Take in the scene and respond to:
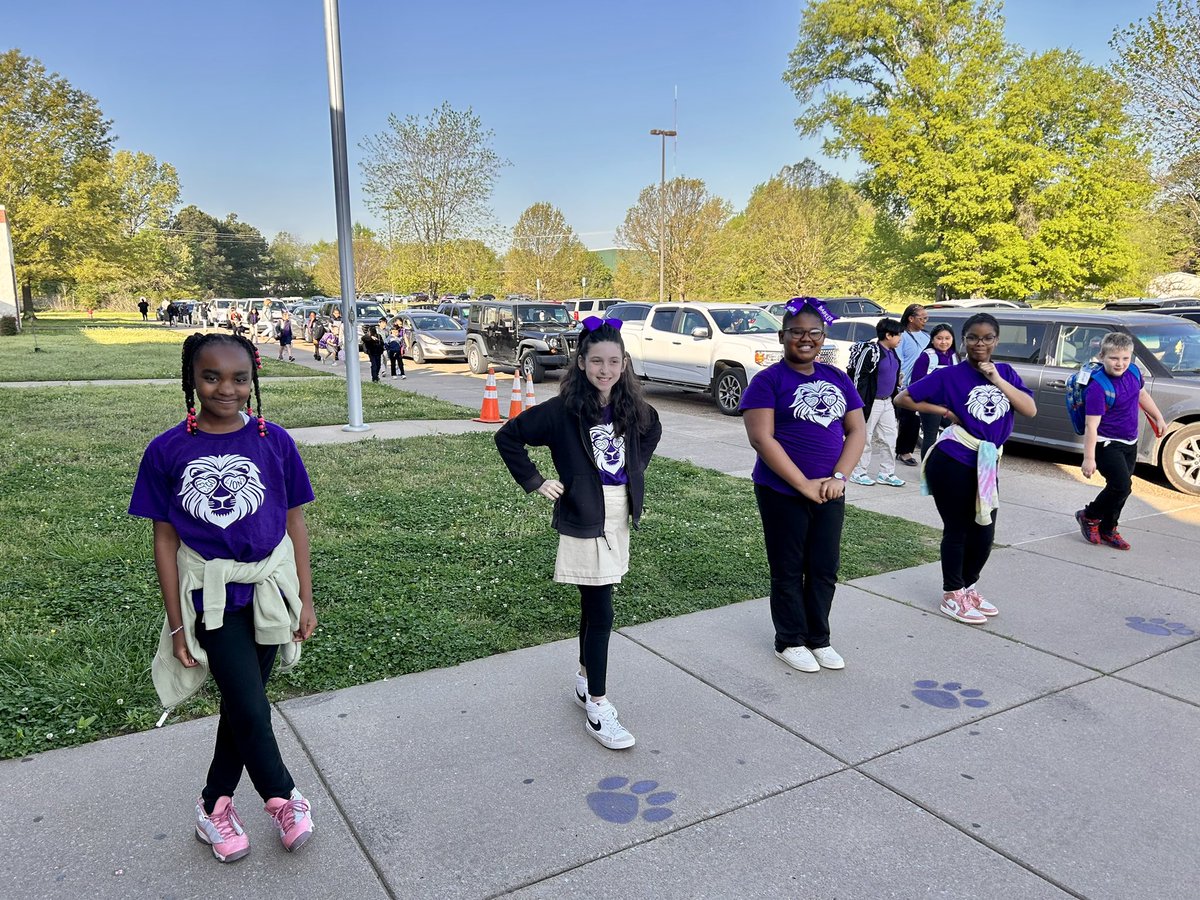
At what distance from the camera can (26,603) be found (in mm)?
4367

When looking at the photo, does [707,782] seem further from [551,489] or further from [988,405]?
[988,405]

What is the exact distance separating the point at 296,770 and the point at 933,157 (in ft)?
105

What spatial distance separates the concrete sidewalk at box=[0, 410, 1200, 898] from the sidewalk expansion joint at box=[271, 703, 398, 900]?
0.01 m

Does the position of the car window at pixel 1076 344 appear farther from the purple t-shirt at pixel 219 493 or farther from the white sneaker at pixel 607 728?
the purple t-shirt at pixel 219 493

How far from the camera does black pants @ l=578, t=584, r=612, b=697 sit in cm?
326

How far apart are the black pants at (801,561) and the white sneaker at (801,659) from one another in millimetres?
31

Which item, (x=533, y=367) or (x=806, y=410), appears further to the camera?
(x=533, y=367)

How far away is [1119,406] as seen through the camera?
585cm

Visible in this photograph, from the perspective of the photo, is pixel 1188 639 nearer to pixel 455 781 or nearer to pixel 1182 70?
pixel 455 781

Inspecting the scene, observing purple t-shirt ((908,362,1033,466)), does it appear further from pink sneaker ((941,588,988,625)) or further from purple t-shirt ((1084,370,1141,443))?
purple t-shirt ((1084,370,1141,443))

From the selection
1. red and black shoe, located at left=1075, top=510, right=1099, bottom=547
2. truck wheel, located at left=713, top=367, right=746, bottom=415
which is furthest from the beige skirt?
truck wheel, located at left=713, top=367, right=746, bottom=415

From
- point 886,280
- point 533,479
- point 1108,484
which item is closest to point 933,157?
point 886,280

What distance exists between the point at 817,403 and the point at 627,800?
1.92 m

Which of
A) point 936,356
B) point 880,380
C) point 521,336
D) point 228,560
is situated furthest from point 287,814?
point 521,336
